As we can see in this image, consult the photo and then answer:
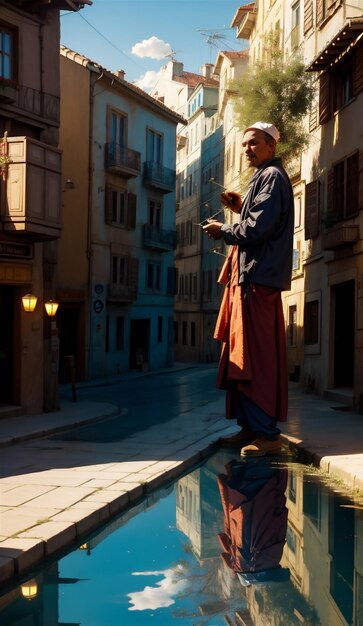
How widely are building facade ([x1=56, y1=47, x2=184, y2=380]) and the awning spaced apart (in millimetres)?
13626

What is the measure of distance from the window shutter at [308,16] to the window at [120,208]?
13.6 m

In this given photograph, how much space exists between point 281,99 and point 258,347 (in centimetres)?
1744

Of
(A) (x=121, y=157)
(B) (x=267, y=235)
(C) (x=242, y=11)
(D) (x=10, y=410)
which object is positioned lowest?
(D) (x=10, y=410)

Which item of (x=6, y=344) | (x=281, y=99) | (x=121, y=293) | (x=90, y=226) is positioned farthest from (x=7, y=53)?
(x=121, y=293)

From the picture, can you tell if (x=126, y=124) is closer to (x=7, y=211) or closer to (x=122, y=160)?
(x=122, y=160)

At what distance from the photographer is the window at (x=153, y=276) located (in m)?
41.9

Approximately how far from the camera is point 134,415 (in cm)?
1583

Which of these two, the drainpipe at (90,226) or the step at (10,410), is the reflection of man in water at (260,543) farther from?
the drainpipe at (90,226)

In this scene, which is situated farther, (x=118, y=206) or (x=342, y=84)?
(x=118, y=206)

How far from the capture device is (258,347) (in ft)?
28.4

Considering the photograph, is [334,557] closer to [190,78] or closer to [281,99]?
[281,99]

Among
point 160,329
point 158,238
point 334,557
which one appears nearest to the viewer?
point 334,557

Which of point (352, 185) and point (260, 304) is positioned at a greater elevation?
point (352, 185)

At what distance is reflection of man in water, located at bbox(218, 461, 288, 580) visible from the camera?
4527mm
